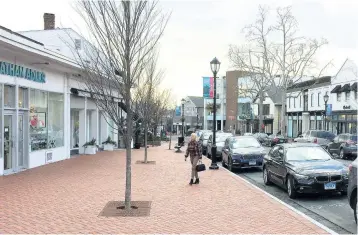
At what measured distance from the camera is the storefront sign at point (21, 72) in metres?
13.9

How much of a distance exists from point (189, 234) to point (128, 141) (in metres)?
2.76

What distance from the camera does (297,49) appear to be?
149ft

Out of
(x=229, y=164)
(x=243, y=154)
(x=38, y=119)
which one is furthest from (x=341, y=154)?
(x=38, y=119)

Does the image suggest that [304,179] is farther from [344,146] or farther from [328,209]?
[344,146]

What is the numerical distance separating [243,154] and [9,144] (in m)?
9.09

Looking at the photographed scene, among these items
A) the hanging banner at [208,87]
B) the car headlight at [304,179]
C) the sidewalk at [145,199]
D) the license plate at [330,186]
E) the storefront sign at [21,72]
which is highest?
the hanging banner at [208,87]

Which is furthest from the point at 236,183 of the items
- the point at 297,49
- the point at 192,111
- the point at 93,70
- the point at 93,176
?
the point at 192,111

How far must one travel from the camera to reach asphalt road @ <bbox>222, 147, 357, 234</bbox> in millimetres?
7787

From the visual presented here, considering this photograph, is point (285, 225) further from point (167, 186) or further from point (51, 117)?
point (51, 117)

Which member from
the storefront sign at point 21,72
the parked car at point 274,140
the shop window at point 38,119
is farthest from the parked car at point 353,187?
the parked car at point 274,140

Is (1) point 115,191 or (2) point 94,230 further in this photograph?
(1) point 115,191

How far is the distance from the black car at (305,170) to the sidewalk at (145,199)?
904 mm

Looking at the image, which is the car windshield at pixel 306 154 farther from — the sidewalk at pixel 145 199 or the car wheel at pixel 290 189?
the sidewalk at pixel 145 199

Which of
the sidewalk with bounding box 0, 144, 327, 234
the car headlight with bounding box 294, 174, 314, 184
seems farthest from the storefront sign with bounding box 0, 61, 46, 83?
the car headlight with bounding box 294, 174, 314, 184
